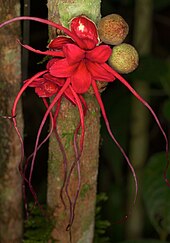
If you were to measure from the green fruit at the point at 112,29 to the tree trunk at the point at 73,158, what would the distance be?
29 millimetres

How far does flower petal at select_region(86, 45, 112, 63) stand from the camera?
0.69m

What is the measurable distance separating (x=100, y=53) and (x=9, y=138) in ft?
1.09

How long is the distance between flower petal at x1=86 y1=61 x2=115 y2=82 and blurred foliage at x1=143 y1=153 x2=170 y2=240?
526 millimetres

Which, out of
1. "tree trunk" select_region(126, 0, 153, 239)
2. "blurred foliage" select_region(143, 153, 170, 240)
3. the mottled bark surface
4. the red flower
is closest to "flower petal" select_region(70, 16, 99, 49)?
the red flower

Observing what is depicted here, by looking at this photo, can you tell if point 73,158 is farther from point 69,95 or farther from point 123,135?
point 123,135

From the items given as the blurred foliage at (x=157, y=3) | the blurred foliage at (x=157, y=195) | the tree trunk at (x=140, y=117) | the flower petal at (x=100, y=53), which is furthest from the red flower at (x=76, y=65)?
the blurred foliage at (x=157, y=3)

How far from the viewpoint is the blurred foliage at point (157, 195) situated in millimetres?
1243

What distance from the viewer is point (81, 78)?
0.72 m

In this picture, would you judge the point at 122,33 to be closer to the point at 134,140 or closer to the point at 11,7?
the point at 11,7

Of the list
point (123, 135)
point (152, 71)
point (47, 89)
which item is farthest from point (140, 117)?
point (47, 89)

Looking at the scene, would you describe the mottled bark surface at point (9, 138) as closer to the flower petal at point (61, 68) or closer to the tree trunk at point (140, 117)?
the flower petal at point (61, 68)

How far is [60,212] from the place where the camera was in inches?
36.3

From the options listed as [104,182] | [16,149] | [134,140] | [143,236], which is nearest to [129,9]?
[134,140]

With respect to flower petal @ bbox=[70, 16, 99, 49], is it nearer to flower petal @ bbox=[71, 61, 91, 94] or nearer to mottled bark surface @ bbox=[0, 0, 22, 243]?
flower petal @ bbox=[71, 61, 91, 94]
